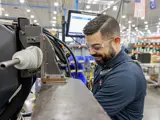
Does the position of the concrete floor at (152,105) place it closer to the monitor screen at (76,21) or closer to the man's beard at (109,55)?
the monitor screen at (76,21)

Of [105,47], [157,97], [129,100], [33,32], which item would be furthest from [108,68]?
[157,97]

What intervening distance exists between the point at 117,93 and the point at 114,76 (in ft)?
0.33

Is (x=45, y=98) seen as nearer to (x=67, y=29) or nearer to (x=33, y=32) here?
(x=33, y=32)

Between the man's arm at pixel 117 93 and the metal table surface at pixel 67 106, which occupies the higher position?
the metal table surface at pixel 67 106

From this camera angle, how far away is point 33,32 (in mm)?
708

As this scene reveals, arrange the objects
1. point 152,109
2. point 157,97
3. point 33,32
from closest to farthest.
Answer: point 33,32 → point 152,109 → point 157,97

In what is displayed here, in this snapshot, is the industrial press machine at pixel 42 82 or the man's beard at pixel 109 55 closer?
the industrial press machine at pixel 42 82

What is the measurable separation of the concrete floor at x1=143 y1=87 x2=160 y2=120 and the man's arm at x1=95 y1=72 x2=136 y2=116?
3113 mm

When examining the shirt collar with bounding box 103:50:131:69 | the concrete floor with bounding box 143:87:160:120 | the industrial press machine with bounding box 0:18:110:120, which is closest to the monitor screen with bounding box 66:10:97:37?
the shirt collar with bounding box 103:50:131:69

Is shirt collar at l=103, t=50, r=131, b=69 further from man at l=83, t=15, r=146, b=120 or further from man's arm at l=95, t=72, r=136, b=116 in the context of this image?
man's arm at l=95, t=72, r=136, b=116

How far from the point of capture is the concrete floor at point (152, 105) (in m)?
3.84

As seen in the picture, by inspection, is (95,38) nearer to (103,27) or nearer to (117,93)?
(103,27)

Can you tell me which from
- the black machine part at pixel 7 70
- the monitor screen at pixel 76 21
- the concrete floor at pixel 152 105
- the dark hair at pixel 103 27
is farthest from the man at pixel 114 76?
the concrete floor at pixel 152 105

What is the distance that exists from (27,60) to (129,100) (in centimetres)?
72
